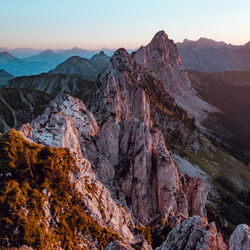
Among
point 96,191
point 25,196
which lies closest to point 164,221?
point 96,191

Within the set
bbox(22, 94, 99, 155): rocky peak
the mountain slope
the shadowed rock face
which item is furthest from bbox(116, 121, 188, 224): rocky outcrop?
the mountain slope

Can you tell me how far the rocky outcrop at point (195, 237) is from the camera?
19292 mm

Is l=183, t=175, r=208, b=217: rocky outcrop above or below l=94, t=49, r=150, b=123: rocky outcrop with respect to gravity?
below

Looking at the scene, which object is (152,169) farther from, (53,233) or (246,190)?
(246,190)

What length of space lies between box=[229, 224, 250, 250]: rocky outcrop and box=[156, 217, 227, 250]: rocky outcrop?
0.98 m

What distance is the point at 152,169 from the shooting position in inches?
1984

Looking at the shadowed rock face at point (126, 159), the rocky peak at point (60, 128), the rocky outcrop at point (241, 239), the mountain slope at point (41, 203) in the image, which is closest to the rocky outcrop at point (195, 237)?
the rocky outcrop at point (241, 239)

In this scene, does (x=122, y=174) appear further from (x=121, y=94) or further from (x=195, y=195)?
(x=121, y=94)

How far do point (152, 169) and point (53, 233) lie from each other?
35752 millimetres

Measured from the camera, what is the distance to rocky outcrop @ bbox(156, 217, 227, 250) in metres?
19.3

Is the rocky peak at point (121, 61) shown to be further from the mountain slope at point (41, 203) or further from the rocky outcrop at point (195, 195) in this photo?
the mountain slope at point (41, 203)

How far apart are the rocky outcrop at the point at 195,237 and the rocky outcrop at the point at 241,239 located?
98cm

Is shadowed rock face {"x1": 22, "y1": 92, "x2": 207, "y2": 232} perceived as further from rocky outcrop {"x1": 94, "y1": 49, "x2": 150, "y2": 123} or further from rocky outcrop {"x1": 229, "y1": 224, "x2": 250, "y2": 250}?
rocky outcrop {"x1": 94, "y1": 49, "x2": 150, "y2": 123}

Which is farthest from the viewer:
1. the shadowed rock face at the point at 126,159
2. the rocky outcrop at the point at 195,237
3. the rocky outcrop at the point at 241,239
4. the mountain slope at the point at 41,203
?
the shadowed rock face at the point at 126,159
